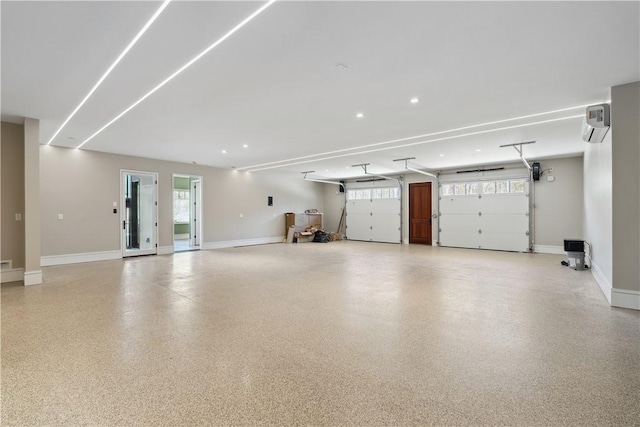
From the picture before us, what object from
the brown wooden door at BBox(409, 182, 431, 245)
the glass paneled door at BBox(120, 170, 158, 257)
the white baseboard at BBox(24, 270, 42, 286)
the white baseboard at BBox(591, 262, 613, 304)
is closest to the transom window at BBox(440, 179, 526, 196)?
the brown wooden door at BBox(409, 182, 431, 245)

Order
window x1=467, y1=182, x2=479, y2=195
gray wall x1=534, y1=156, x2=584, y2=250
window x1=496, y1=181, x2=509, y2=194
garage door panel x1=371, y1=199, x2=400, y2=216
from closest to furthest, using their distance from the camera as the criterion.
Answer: gray wall x1=534, y1=156, x2=584, y2=250 < window x1=496, y1=181, x2=509, y2=194 < window x1=467, y1=182, x2=479, y2=195 < garage door panel x1=371, y1=199, x2=400, y2=216

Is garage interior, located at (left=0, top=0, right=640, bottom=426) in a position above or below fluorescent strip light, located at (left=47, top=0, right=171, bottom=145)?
below

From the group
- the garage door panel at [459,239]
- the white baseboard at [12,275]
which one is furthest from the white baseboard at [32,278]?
the garage door panel at [459,239]

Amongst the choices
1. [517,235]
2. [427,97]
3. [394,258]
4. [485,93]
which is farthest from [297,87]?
[517,235]

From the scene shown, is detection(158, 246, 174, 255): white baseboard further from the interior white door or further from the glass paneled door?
the interior white door

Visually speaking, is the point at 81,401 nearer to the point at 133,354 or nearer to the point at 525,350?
the point at 133,354

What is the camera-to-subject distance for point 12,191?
5324mm

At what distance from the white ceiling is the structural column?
342mm

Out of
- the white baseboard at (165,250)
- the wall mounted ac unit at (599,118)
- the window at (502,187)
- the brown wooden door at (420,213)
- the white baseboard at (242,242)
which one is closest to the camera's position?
the wall mounted ac unit at (599,118)

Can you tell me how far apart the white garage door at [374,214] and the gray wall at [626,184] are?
26.4 ft

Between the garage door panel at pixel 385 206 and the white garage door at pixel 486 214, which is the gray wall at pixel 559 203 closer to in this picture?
the white garage door at pixel 486 214

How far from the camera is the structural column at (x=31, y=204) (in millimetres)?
4949

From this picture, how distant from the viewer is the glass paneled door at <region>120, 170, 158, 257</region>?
8.33m

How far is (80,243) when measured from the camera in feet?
23.8
